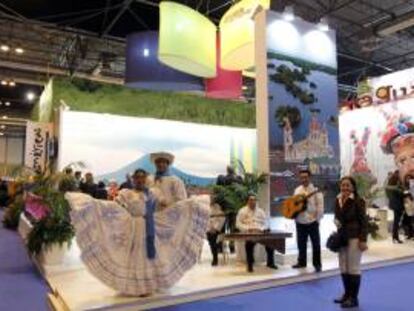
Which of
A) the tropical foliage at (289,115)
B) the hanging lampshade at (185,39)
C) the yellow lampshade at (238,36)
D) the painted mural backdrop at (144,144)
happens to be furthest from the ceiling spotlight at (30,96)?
the tropical foliage at (289,115)

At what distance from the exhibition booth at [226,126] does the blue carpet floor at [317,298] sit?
228mm

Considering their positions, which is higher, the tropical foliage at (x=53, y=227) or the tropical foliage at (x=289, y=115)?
the tropical foliage at (x=289, y=115)

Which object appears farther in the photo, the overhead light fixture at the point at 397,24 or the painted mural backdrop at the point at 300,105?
the overhead light fixture at the point at 397,24

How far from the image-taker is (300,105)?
24.7 ft

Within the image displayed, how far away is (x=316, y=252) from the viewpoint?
6.41m

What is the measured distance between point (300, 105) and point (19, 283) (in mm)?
4863

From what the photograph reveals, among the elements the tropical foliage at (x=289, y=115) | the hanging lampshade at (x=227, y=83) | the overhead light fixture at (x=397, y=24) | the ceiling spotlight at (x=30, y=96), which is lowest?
the tropical foliage at (x=289, y=115)

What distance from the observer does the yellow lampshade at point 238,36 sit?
25.7ft

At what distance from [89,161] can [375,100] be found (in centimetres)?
815

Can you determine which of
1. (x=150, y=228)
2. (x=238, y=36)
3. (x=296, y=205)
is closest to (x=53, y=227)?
(x=150, y=228)

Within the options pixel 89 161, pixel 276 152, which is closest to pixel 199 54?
pixel 276 152

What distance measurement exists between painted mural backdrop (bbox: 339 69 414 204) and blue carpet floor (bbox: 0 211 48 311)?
7853 mm

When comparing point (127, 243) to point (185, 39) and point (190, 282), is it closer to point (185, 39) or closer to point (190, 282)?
point (190, 282)

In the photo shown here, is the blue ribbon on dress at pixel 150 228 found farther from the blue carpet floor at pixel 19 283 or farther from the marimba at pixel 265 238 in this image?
the marimba at pixel 265 238
